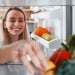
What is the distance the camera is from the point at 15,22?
910mm

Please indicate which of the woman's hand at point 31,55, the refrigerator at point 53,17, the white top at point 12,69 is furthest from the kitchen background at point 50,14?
the woman's hand at point 31,55

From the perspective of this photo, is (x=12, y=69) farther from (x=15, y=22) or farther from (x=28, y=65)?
(x=28, y=65)

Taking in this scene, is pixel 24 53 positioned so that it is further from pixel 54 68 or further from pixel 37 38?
pixel 37 38

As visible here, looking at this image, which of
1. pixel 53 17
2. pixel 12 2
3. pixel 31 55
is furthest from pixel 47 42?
Answer: pixel 31 55

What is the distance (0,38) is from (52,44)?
0.25 m

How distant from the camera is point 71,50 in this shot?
1.26ft

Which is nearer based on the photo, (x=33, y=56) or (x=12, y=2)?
(x=33, y=56)

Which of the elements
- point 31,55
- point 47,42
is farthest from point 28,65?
point 47,42

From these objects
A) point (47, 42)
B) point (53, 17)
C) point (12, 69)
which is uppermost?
point (53, 17)

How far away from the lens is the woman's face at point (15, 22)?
35.8 inches

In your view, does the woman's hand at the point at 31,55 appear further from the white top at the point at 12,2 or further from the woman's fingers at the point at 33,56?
the white top at the point at 12,2

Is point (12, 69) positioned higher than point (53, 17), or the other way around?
point (53, 17)

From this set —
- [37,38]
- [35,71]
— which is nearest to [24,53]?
[35,71]

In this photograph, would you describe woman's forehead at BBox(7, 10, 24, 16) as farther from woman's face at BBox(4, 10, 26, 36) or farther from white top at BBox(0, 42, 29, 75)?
white top at BBox(0, 42, 29, 75)
